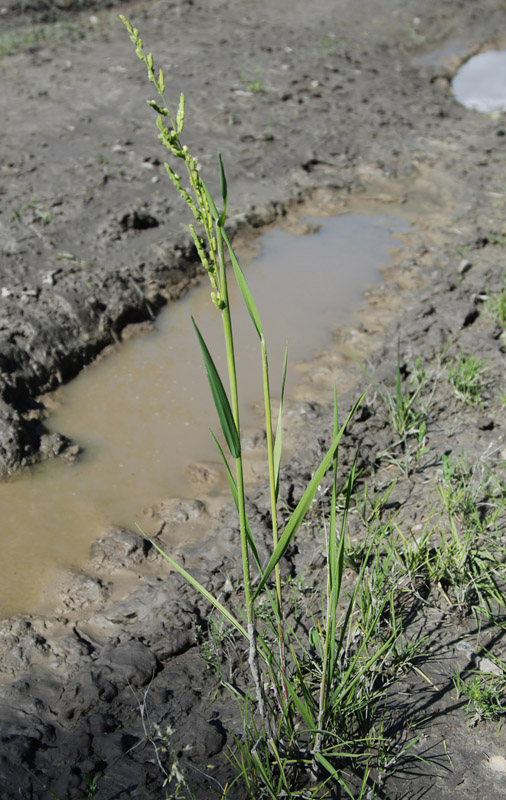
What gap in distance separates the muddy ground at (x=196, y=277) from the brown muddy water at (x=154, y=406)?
129 millimetres

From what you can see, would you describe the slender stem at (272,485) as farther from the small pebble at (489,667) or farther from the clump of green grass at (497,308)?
the clump of green grass at (497,308)

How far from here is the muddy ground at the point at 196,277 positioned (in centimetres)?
216

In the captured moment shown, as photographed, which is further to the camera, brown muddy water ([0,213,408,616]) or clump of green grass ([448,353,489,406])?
clump of green grass ([448,353,489,406])

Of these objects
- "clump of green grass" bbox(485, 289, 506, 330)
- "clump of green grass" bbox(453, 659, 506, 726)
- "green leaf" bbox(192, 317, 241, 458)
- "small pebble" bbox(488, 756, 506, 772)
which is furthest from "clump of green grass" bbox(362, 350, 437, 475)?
"green leaf" bbox(192, 317, 241, 458)

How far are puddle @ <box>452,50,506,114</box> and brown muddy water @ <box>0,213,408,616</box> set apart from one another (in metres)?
3.95

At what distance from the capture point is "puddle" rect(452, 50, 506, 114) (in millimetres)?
8531

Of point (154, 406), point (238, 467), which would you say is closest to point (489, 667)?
point (238, 467)

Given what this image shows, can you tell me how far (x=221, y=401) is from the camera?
142 centimetres

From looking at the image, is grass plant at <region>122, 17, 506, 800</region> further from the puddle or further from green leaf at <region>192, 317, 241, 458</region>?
the puddle

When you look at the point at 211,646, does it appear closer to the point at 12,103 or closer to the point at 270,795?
the point at 270,795

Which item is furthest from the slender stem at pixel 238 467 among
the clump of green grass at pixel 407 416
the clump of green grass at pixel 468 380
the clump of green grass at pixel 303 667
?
the clump of green grass at pixel 468 380

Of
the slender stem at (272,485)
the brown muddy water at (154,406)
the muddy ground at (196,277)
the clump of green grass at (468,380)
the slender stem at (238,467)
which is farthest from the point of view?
the clump of green grass at (468,380)

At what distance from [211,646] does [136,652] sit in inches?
11.0

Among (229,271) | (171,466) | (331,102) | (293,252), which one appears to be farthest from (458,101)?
(171,466)
